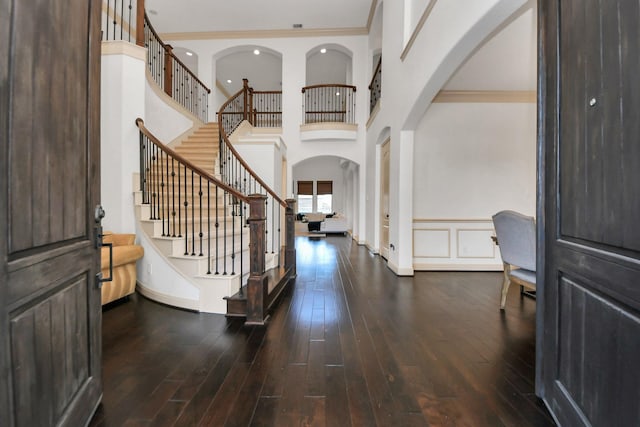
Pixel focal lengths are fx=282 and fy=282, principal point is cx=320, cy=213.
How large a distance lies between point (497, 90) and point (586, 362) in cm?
465

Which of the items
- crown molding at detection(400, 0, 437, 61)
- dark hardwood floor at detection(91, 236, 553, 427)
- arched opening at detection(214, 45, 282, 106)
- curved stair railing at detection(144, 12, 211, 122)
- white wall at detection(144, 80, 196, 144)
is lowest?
dark hardwood floor at detection(91, 236, 553, 427)

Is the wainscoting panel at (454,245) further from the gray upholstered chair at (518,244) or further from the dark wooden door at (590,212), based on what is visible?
the dark wooden door at (590,212)

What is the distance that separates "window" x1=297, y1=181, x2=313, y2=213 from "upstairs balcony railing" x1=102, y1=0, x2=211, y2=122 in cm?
790

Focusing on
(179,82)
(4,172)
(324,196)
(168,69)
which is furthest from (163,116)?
(324,196)

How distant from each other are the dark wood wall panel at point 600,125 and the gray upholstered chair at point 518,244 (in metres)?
1.55

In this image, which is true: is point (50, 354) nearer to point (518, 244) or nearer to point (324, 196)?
point (518, 244)

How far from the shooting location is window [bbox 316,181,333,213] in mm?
15680

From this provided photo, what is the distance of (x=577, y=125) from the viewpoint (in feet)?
4.13

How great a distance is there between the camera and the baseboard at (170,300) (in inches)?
110

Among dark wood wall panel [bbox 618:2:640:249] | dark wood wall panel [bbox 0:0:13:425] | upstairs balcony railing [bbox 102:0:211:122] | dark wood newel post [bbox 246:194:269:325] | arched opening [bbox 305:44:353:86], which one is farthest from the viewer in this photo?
arched opening [bbox 305:44:353:86]

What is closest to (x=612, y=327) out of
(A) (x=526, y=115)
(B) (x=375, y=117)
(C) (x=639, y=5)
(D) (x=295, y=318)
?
(C) (x=639, y=5)

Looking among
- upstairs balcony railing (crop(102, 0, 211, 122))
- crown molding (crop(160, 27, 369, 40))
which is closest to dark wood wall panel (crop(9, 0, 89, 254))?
upstairs balcony railing (crop(102, 0, 211, 122))

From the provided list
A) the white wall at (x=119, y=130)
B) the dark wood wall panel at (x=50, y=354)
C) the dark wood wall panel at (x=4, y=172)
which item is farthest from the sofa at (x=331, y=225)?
the dark wood wall panel at (x=4, y=172)

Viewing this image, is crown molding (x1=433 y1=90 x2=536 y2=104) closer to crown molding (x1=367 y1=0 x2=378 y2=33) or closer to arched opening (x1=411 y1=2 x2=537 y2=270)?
arched opening (x1=411 y1=2 x2=537 y2=270)
